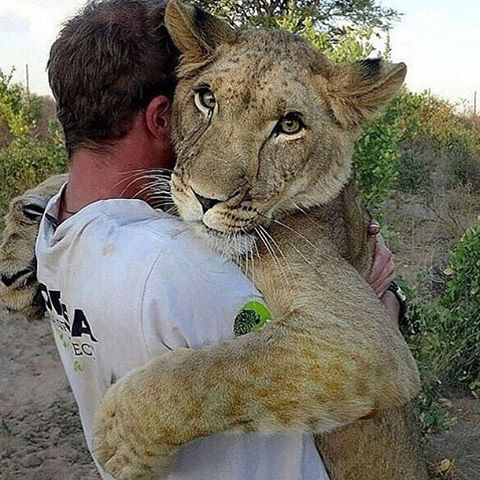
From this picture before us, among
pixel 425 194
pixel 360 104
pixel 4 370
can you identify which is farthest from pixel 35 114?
pixel 360 104

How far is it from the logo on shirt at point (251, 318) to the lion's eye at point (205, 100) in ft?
1.85

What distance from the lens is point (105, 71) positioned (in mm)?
2164

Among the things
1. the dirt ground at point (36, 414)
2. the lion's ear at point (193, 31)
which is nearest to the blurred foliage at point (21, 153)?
the dirt ground at point (36, 414)

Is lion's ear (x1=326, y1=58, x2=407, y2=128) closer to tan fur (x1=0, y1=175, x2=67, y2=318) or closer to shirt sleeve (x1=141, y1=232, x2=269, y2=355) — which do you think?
shirt sleeve (x1=141, y1=232, x2=269, y2=355)

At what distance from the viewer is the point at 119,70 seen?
2.17 meters

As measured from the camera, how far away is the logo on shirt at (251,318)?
1.94 meters

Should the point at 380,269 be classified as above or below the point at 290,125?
below

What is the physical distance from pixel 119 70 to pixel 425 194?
497 inches

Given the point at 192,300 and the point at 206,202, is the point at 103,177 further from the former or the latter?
the point at 192,300

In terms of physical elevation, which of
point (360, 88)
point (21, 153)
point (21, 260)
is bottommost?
point (21, 153)

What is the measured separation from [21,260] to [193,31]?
87 centimetres

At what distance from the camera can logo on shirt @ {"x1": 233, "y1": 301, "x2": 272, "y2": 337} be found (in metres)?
1.94

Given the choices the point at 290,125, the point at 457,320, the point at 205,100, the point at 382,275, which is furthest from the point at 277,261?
the point at 457,320

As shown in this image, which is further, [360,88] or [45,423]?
[45,423]
